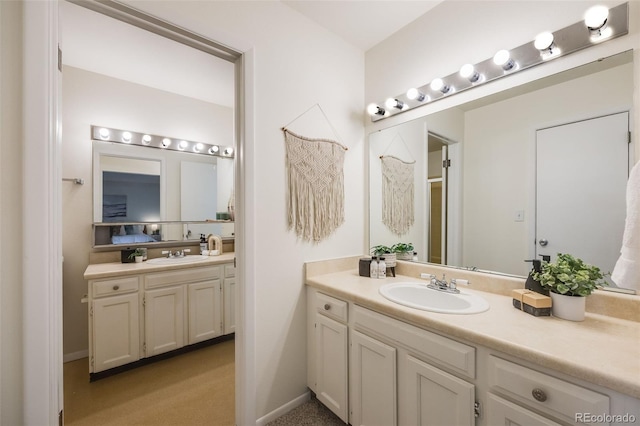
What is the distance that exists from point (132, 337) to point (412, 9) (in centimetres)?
317

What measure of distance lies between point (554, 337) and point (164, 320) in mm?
2584

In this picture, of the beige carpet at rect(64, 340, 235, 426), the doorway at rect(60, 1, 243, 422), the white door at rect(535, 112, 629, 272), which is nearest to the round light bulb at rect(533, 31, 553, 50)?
the white door at rect(535, 112, 629, 272)

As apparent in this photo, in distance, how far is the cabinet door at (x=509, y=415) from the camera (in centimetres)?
83

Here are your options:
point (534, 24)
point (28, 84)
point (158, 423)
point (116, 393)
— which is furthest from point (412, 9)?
point (116, 393)

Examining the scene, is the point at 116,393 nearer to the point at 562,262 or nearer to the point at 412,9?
the point at 562,262

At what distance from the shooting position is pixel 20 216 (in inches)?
38.4

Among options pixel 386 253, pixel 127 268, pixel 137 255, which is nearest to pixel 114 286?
pixel 127 268

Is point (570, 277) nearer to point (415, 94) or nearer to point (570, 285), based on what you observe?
point (570, 285)

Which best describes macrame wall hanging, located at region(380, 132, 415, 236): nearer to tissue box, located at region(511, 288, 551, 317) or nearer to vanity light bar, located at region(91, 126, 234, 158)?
tissue box, located at region(511, 288, 551, 317)

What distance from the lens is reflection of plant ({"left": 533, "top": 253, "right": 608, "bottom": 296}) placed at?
1017 millimetres

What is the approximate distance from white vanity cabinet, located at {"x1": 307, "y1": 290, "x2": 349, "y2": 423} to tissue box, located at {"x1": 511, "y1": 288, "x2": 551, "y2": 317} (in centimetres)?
82

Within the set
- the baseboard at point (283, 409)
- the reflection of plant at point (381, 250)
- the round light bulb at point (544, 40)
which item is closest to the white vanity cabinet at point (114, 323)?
the baseboard at point (283, 409)

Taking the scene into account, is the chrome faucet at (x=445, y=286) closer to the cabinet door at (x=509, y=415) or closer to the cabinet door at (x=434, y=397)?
the cabinet door at (x=434, y=397)

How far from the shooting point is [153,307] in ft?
7.26
